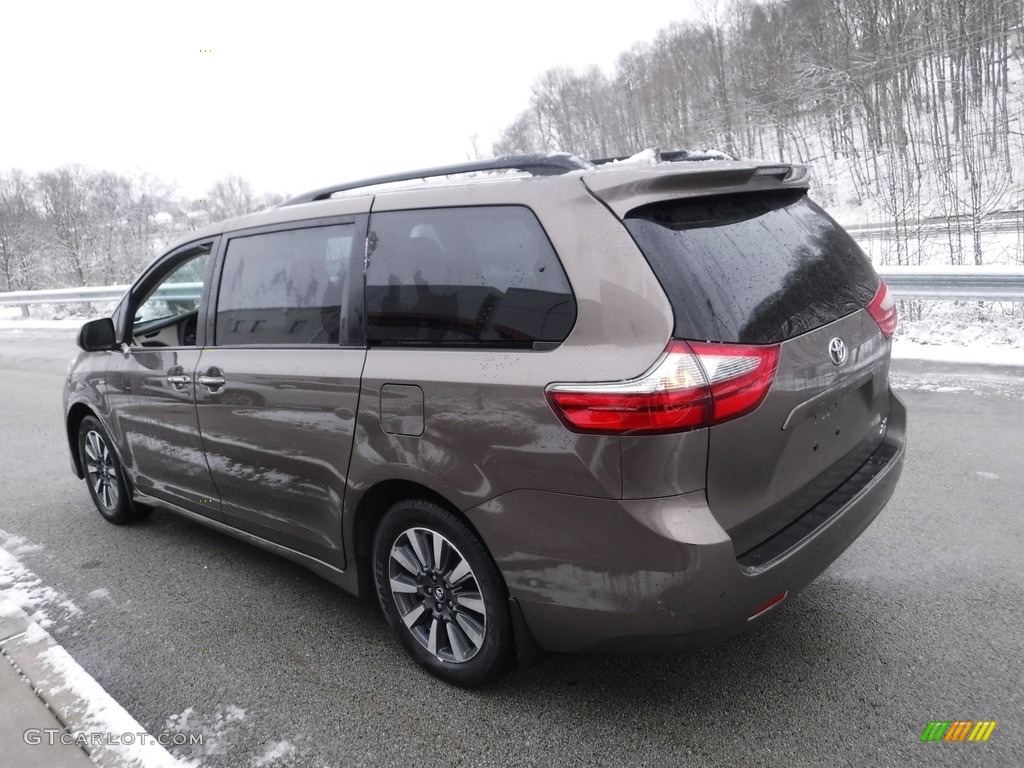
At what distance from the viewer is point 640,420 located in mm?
2002

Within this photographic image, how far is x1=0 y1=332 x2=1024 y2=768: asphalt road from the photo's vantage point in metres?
2.30

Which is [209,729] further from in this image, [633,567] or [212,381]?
[633,567]

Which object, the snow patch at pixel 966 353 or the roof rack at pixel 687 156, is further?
the snow patch at pixel 966 353

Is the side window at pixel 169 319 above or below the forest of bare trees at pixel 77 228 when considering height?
below

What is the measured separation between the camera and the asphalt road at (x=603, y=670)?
90.6 inches

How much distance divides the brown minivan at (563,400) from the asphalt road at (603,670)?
0.29 metres

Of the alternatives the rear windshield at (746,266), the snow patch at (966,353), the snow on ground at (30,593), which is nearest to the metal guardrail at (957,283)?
the snow patch at (966,353)

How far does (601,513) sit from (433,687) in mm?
1141

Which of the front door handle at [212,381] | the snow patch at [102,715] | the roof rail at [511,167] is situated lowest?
the snow patch at [102,715]

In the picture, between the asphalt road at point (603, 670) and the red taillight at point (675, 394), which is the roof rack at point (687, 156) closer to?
the red taillight at point (675, 394)

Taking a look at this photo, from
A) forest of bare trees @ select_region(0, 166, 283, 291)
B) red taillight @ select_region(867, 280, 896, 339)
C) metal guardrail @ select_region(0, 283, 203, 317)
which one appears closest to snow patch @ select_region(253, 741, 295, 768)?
red taillight @ select_region(867, 280, 896, 339)

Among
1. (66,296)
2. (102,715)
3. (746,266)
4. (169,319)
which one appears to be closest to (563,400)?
(746,266)

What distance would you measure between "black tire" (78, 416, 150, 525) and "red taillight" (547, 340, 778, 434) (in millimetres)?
3609

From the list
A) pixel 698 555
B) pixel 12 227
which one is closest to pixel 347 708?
pixel 698 555
